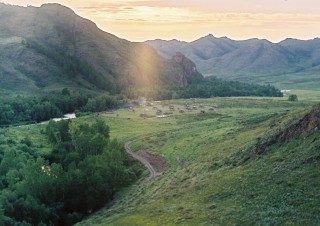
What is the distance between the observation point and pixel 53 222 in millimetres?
85750

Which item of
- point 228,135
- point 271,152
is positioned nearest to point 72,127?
point 228,135

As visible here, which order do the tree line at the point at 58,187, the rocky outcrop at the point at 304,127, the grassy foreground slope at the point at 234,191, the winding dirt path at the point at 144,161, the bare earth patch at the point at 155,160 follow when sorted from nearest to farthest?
the grassy foreground slope at the point at 234,191, the rocky outcrop at the point at 304,127, the tree line at the point at 58,187, the winding dirt path at the point at 144,161, the bare earth patch at the point at 155,160

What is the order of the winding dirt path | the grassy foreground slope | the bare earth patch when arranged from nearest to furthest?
the grassy foreground slope
the winding dirt path
the bare earth patch

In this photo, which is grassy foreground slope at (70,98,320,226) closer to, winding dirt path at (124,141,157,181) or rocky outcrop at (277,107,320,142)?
rocky outcrop at (277,107,320,142)

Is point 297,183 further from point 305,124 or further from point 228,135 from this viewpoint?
point 228,135

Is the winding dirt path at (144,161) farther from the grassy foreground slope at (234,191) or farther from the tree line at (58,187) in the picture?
the grassy foreground slope at (234,191)

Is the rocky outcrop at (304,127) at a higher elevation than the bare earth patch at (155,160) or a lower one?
higher

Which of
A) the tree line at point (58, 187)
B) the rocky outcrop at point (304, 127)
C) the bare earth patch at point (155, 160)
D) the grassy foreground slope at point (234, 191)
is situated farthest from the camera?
the bare earth patch at point (155, 160)

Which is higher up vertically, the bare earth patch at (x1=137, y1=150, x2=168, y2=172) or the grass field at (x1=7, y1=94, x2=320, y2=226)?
the grass field at (x1=7, y1=94, x2=320, y2=226)

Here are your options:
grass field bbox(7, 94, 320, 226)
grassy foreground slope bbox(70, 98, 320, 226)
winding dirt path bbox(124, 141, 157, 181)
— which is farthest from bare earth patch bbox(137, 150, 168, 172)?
grassy foreground slope bbox(70, 98, 320, 226)

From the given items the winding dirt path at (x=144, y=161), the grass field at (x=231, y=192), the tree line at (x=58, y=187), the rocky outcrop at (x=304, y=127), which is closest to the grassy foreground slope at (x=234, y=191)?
the grass field at (x=231, y=192)

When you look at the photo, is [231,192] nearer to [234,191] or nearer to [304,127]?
[234,191]

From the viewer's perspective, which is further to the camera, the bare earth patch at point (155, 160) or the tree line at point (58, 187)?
the bare earth patch at point (155, 160)

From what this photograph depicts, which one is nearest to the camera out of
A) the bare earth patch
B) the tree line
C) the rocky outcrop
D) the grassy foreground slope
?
the grassy foreground slope
